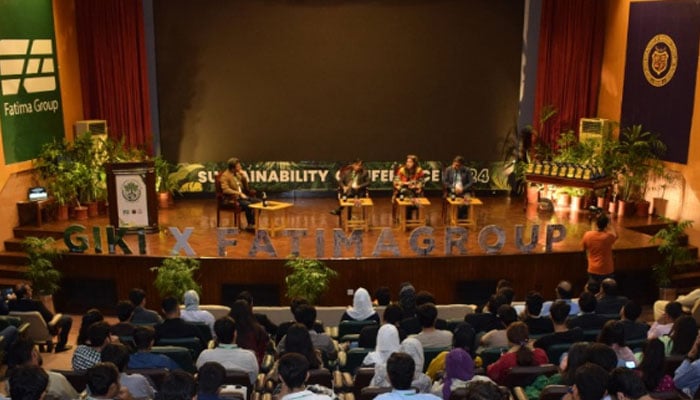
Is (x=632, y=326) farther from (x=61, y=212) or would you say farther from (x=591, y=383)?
(x=61, y=212)

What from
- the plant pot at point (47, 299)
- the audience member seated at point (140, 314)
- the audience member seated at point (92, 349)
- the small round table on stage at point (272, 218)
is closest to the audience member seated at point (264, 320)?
the audience member seated at point (140, 314)

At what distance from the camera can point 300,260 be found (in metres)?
9.19

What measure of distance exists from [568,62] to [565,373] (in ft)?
31.3

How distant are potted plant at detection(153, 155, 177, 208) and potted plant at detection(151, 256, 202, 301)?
4197mm

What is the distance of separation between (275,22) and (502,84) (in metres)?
4.21

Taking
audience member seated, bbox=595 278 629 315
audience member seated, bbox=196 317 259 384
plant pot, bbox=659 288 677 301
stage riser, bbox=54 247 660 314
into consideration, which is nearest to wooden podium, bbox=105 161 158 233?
stage riser, bbox=54 247 660 314

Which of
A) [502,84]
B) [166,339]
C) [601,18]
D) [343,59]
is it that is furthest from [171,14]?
[166,339]

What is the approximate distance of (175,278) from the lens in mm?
9039

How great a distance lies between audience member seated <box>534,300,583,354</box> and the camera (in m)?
6.00

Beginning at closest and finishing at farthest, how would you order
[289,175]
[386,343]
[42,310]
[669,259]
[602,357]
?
1. [602,357]
2. [386,343]
3. [42,310]
4. [669,259]
5. [289,175]

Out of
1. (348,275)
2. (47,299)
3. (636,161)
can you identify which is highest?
(636,161)

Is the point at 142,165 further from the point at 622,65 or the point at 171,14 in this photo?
the point at 622,65

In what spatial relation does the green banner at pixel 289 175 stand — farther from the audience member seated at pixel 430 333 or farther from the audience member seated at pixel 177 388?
the audience member seated at pixel 177 388

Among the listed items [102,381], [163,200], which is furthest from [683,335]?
[163,200]
